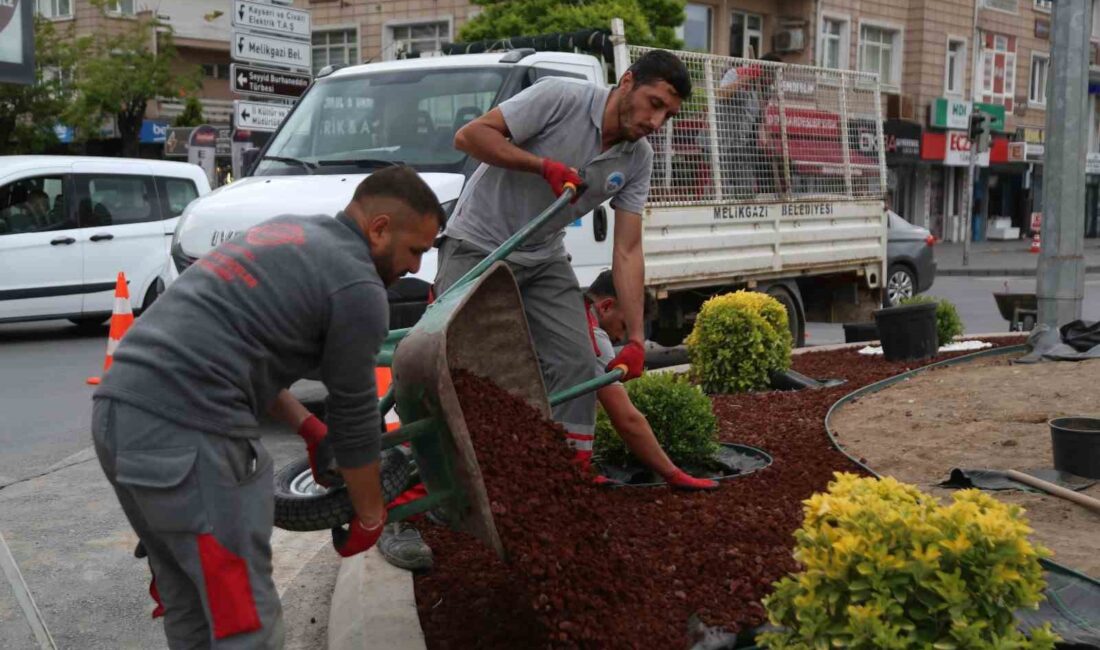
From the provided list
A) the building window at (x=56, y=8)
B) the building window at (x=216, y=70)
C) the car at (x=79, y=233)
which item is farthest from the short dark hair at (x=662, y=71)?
the building window at (x=216, y=70)

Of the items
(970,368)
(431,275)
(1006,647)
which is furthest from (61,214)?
(1006,647)

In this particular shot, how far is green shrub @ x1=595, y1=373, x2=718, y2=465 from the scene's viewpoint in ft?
16.3

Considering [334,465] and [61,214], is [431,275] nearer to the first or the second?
[334,465]

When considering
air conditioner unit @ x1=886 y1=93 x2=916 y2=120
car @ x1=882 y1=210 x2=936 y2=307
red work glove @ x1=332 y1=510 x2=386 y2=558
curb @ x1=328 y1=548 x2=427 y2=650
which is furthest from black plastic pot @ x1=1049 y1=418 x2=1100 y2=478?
air conditioner unit @ x1=886 y1=93 x2=916 y2=120

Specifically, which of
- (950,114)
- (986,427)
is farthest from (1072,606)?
(950,114)

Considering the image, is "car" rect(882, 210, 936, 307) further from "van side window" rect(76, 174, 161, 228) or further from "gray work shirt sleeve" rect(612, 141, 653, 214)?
"gray work shirt sleeve" rect(612, 141, 653, 214)

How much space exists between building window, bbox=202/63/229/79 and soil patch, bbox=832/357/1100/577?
3080 centimetres

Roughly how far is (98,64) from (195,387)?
27183 millimetres

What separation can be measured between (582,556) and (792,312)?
7.41m

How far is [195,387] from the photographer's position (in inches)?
99.6

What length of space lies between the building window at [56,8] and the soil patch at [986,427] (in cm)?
3059

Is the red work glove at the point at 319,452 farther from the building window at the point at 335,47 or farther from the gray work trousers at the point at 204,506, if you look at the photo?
the building window at the point at 335,47

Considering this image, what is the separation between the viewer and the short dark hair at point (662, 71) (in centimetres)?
405

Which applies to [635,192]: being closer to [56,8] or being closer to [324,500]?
[324,500]
